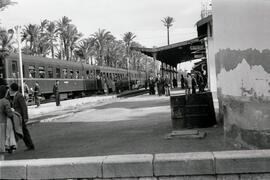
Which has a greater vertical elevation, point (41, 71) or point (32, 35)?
point (32, 35)

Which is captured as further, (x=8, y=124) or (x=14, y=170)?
(x=8, y=124)

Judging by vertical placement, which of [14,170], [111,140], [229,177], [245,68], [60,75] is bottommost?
[111,140]

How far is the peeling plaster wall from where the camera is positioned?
6910 millimetres

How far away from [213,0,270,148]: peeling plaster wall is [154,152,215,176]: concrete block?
2552 millimetres

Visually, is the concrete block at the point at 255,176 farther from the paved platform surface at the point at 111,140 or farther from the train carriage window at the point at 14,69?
the train carriage window at the point at 14,69

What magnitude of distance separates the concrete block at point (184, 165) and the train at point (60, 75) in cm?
1887

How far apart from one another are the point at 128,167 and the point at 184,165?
2.21 feet

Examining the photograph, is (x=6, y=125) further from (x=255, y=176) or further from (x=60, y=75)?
(x=60, y=75)

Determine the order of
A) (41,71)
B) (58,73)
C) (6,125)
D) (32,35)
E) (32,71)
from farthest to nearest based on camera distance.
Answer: (32,35) → (58,73) → (41,71) → (32,71) → (6,125)

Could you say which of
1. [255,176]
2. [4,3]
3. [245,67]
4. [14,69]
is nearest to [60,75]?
[4,3]

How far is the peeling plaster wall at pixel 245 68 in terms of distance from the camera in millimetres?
6910

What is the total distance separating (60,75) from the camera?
29922 millimetres

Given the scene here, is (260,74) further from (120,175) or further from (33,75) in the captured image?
(33,75)

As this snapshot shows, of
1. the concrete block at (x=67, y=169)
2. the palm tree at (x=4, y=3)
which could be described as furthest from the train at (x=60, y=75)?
the concrete block at (x=67, y=169)
